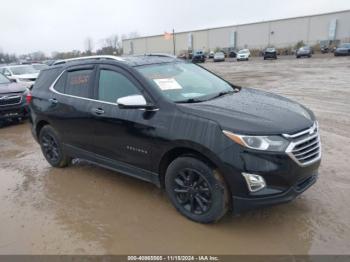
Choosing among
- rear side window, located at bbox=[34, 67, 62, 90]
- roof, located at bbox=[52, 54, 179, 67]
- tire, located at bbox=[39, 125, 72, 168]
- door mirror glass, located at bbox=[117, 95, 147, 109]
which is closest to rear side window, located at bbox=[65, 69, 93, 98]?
roof, located at bbox=[52, 54, 179, 67]

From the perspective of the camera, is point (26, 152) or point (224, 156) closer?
point (224, 156)

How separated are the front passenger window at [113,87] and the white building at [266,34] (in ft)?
215

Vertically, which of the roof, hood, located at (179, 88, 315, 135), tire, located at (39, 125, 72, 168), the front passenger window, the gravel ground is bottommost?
the gravel ground

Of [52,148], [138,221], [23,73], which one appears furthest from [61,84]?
[23,73]

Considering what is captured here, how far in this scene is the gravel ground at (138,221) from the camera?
10.8 feet

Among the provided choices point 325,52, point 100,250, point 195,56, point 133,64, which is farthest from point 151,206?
point 325,52

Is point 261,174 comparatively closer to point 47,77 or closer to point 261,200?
point 261,200

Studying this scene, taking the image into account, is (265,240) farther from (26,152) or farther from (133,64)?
(26,152)

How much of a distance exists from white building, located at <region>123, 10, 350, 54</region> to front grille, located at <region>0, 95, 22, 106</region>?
63.4 metres

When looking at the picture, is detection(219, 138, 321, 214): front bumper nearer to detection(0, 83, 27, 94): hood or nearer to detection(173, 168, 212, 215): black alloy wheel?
detection(173, 168, 212, 215): black alloy wheel

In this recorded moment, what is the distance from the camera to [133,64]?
4203mm

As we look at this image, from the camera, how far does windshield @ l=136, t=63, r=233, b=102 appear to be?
392 centimetres

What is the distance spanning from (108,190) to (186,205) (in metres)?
1.40

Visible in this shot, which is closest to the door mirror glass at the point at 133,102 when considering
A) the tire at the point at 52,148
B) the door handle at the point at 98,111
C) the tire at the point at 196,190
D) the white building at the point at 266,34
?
the door handle at the point at 98,111
